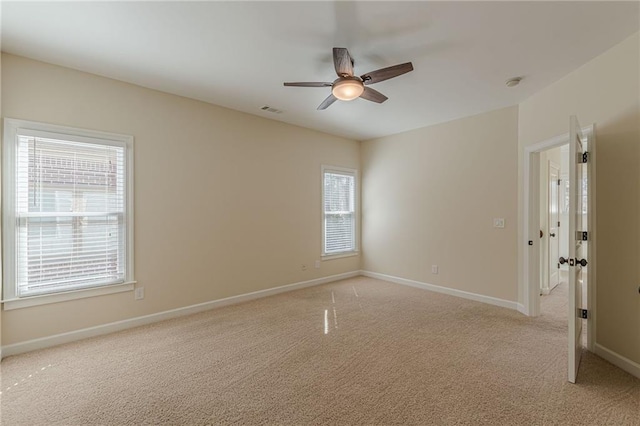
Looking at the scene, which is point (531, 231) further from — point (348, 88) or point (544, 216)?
point (348, 88)

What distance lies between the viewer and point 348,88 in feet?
8.39

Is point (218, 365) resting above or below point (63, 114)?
below

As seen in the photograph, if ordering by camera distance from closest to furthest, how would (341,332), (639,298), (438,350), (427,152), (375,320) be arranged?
1. (639,298)
2. (438,350)
3. (341,332)
4. (375,320)
5. (427,152)

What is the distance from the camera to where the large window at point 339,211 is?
5473 mm

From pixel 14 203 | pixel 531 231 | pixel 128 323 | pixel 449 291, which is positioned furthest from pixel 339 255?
pixel 14 203

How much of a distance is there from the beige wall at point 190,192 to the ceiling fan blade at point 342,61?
2255 millimetres

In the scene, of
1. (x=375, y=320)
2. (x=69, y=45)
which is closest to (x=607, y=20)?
(x=375, y=320)

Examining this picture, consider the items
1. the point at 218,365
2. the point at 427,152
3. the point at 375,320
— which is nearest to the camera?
the point at 218,365

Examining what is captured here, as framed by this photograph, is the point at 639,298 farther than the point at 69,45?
No

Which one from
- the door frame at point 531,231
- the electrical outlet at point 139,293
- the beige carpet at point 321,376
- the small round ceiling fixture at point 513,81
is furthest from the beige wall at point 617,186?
the electrical outlet at point 139,293

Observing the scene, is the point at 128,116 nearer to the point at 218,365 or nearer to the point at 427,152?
the point at 218,365

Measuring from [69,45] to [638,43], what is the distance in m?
4.74

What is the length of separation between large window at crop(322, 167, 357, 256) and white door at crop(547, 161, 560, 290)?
3319 mm

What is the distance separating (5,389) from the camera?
218 cm
